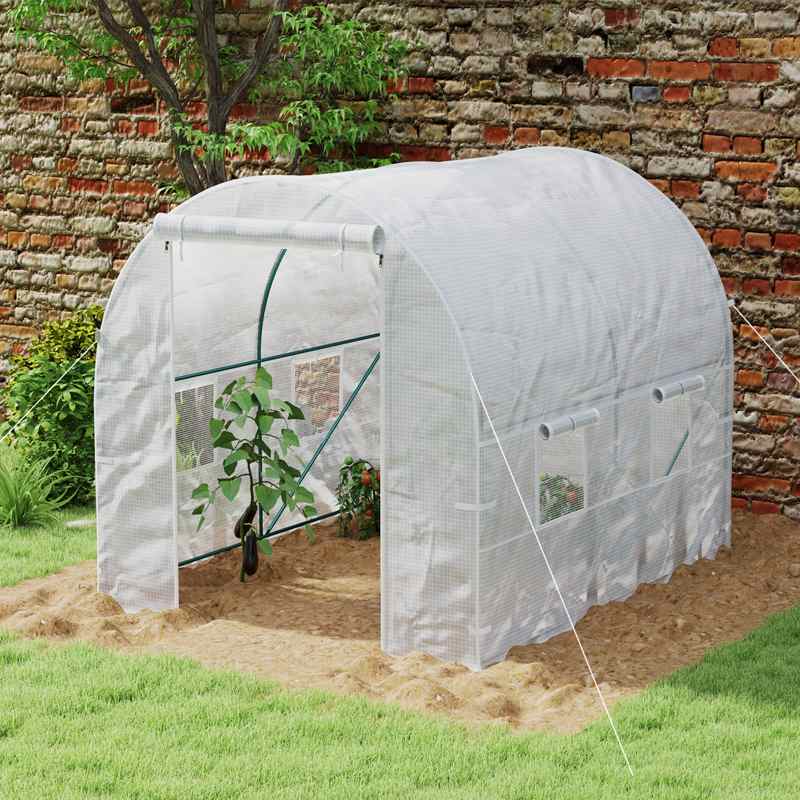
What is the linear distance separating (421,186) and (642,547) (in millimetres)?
2452

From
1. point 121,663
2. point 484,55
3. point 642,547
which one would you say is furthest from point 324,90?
point 121,663

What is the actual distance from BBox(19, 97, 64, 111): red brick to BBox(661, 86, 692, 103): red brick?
514cm

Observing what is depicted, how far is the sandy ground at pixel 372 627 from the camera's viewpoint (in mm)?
7543

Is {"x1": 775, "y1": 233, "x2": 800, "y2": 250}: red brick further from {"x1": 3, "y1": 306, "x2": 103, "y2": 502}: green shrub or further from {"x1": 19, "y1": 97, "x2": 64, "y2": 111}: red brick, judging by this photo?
{"x1": 19, "y1": 97, "x2": 64, "y2": 111}: red brick

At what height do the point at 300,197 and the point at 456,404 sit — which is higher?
the point at 300,197

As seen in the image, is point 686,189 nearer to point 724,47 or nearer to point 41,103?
point 724,47

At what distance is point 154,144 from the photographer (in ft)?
41.7

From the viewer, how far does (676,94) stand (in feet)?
35.0

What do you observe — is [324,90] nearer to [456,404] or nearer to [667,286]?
[667,286]

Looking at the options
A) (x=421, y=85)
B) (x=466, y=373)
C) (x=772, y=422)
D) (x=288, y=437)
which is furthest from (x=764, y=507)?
(x=466, y=373)

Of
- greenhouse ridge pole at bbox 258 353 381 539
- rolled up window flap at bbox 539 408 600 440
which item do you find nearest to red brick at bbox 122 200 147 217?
greenhouse ridge pole at bbox 258 353 381 539

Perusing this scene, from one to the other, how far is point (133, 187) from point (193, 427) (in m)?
4.17

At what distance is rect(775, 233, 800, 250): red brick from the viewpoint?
411 inches

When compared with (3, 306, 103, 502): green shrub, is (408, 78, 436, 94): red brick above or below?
above
